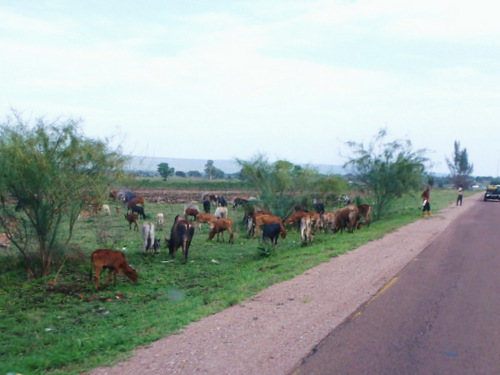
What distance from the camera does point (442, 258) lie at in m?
14.0

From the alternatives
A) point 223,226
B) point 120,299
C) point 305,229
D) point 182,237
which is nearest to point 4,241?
point 182,237

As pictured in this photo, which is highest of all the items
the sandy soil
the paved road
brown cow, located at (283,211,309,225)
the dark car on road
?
the dark car on road

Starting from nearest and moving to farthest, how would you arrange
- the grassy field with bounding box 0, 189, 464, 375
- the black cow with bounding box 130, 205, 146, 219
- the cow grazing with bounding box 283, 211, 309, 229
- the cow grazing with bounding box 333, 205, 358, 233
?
the grassy field with bounding box 0, 189, 464, 375
the cow grazing with bounding box 333, 205, 358, 233
the cow grazing with bounding box 283, 211, 309, 229
the black cow with bounding box 130, 205, 146, 219

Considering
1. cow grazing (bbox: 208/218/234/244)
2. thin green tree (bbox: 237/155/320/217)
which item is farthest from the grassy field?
thin green tree (bbox: 237/155/320/217)

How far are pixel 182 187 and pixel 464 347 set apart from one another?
60.9 meters

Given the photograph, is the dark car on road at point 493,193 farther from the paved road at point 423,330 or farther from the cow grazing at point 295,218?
the paved road at point 423,330

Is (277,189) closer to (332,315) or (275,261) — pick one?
(275,261)

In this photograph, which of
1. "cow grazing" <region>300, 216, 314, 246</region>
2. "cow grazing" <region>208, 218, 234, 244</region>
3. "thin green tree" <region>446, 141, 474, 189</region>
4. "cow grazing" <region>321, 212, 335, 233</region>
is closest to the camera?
"cow grazing" <region>300, 216, 314, 246</region>

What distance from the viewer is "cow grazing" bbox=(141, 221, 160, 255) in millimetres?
16828

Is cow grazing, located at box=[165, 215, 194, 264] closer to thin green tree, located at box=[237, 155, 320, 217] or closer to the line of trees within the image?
the line of trees

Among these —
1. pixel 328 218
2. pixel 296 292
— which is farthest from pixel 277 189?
pixel 296 292

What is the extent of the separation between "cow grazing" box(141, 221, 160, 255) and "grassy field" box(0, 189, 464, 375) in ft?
1.13

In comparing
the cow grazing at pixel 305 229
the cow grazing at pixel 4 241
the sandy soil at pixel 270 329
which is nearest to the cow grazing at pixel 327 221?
the cow grazing at pixel 305 229

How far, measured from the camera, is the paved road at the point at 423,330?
6109 millimetres
